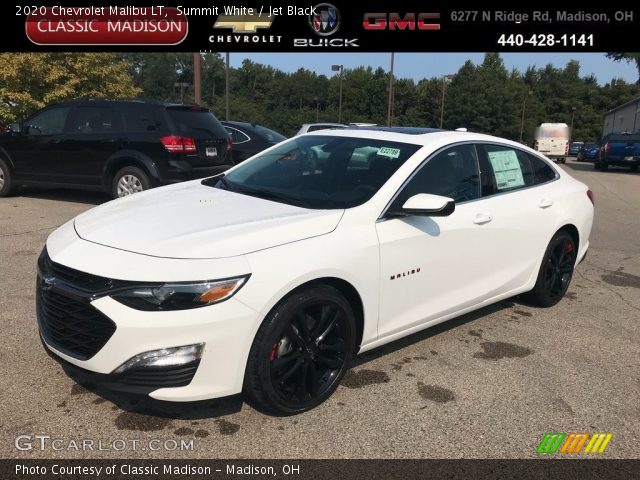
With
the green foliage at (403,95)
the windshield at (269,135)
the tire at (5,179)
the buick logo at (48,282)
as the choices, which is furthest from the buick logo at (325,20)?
the green foliage at (403,95)

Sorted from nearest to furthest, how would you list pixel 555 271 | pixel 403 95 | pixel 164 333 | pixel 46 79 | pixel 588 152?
1. pixel 164 333
2. pixel 555 271
3. pixel 46 79
4. pixel 588 152
5. pixel 403 95

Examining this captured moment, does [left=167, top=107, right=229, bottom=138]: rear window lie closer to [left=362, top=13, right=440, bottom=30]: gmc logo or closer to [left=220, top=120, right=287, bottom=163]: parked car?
[left=220, top=120, right=287, bottom=163]: parked car

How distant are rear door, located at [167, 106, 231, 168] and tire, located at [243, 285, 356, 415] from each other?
578cm

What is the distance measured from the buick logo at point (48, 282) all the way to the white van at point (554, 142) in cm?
3637

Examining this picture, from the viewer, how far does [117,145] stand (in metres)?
8.33

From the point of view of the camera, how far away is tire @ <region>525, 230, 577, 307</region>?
185 inches

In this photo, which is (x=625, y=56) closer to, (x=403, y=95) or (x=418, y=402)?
(x=418, y=402)

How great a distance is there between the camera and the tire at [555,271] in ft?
15.5

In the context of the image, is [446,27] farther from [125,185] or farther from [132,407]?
[132,407]

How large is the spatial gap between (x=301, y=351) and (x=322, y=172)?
135 cm

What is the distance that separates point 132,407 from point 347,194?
1760 mm

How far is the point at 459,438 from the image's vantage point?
2.83m

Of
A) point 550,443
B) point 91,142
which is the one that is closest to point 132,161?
point 91,142

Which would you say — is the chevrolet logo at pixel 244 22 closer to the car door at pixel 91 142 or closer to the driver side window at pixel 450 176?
the car door at pixel 91 142
